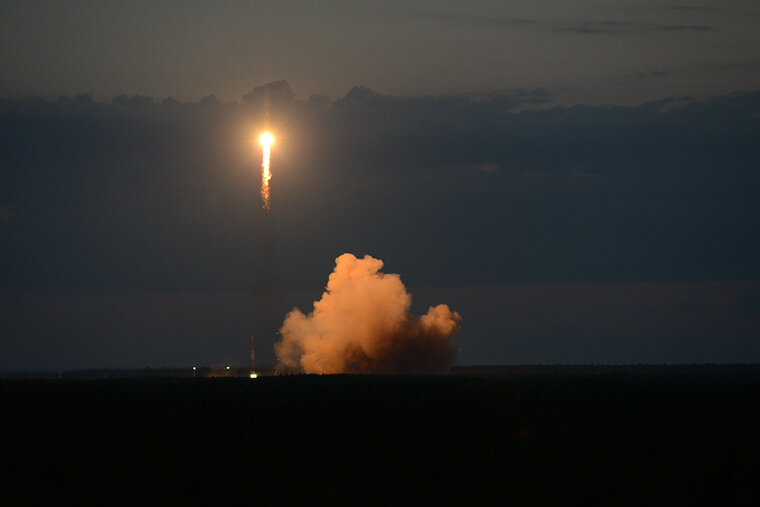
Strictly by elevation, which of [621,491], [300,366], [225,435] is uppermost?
[300,366]

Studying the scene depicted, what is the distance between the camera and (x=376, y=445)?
2621 inches

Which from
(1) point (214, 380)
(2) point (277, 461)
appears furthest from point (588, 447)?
(1) point (214, 380)

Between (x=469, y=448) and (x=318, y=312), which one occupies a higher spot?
(x=318, y=312)

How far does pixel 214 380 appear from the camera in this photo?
95875 mm

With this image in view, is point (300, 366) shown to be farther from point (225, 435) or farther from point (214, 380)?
point (225, 435)

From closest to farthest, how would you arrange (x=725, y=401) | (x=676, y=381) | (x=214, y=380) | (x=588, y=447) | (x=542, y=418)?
(x=588, y=447) < (x=542, y=418) < (x=725, y=401) < (x=214, y=380) < (x=676, y=381)

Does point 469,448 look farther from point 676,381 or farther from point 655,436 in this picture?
point 676,381

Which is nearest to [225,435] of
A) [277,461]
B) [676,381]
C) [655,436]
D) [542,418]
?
[277,461]

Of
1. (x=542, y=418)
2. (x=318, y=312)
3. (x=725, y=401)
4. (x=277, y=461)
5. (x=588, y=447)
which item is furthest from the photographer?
(x=318, y=312)

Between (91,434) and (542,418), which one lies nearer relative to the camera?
(91,434)

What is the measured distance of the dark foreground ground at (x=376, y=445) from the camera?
57750 mm

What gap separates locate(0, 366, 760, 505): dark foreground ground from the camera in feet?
189

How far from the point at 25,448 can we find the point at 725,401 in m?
50.1

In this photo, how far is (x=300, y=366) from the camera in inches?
4943
